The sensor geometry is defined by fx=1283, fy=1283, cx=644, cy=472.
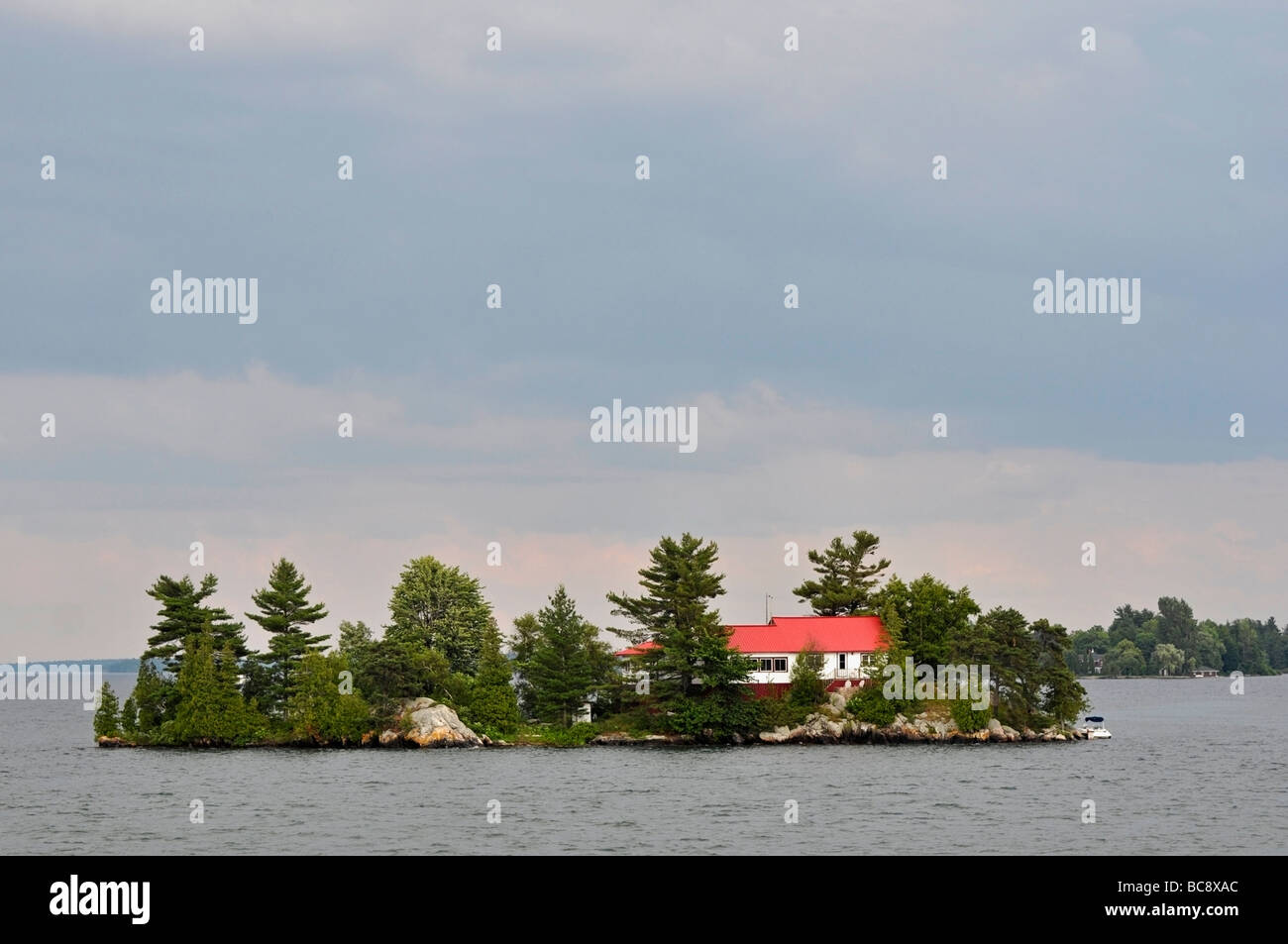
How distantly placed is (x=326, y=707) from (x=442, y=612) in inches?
491

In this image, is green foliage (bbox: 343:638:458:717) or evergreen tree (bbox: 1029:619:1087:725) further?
evergreen tree (bbox: 1029:619:1087:725)

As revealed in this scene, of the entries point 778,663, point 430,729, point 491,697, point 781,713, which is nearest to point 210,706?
point 430,729

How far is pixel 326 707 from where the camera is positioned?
96.2 meters

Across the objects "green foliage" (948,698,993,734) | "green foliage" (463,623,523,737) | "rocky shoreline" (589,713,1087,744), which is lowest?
"rocky shoreline" (589,713,1087,744)

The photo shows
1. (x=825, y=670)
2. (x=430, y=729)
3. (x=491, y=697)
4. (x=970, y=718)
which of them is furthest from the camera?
(x=825, y=670)

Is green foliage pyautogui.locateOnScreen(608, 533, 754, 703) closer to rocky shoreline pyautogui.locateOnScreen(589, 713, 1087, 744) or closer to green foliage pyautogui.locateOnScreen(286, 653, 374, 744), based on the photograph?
rocky shoreline pyautogui.locateOnScreen(589, 713, 1087, 744)

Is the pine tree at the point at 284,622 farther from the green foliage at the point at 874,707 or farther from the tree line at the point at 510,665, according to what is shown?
the green foliage at the point at 874,707

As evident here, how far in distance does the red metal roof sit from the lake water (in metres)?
11.1

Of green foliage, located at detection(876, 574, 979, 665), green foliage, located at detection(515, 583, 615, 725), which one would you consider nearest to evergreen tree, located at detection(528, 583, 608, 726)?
green foliage, located at detection(515, 583, 615, 725)

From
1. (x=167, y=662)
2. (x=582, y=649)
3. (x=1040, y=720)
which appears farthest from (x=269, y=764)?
(x=1040, y=720)

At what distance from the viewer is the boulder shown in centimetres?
9581

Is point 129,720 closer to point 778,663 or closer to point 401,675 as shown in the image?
point 401,675

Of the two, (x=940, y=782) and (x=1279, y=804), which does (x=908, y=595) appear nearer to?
(x=940, y=782)
